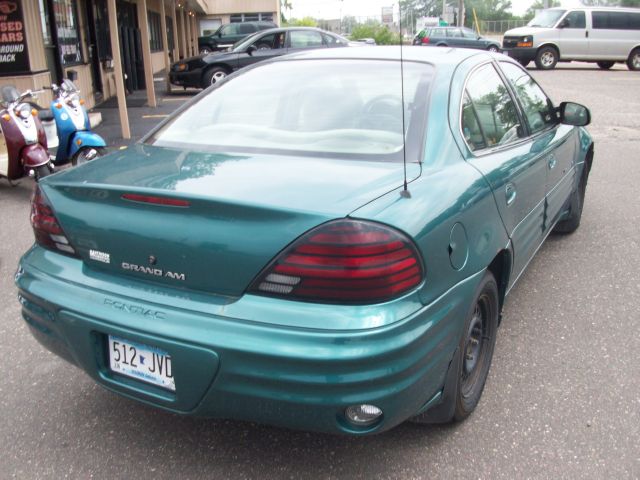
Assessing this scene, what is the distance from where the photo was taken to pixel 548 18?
2186 centimetres

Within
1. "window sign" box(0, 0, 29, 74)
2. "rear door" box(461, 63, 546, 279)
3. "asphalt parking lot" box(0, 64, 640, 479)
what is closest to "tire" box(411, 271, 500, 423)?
"asphalt parking lot" box(0, 64, 640, 479)

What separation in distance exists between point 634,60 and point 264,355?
2369 cm

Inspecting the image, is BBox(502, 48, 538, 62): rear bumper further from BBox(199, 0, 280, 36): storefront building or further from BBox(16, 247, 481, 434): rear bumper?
BBox(16, 247, 481, 434): rear bumper

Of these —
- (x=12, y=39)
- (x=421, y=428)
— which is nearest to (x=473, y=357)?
(x=421, y=428)

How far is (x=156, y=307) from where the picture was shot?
216 cm

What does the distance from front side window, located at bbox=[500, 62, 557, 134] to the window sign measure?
24.5ft

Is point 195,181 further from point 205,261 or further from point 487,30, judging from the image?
point 487,30

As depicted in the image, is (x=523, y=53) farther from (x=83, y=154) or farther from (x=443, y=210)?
(x=443, y=210)

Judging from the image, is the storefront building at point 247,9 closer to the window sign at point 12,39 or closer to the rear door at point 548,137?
the window sign at point 12,39

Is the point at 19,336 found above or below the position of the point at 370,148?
below

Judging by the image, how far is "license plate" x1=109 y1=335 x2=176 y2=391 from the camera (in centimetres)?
218

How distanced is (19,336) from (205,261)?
2.01 metres

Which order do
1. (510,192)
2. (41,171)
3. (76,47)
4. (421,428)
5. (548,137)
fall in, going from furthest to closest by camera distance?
(76,47), (41,171), (548,137), (510,192), (421,428)

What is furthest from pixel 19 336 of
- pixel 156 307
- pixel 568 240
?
pixel 568 240
